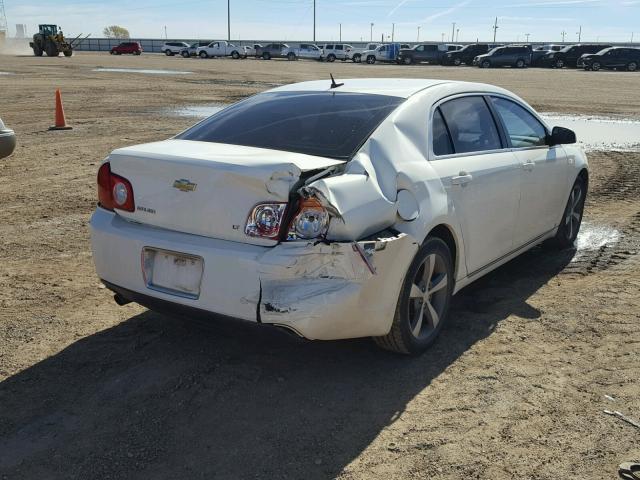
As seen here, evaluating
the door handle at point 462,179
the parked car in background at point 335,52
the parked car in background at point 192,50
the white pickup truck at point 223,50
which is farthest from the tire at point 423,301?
the parked car in background at point 192,50

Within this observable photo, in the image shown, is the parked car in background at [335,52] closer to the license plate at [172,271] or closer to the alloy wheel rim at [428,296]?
the alloy wheel rim at [428,296]

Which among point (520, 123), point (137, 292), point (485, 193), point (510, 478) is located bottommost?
point (510, 478)

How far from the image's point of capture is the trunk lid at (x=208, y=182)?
133 inches

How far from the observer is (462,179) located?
4.21 meters

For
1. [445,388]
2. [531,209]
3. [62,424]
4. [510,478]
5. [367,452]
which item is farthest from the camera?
[531,209]

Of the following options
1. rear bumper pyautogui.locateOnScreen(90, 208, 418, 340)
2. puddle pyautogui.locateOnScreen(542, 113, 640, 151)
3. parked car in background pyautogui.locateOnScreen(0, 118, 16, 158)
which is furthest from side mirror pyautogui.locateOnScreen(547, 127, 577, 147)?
parked car in background pyautogui.locateOnScreen(0, 118, 16, 158)

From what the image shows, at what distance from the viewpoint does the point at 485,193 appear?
4.46 metres

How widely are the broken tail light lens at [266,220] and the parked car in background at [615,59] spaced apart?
52.8 m

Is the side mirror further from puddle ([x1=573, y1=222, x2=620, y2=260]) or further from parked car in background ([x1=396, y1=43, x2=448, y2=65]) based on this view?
parked car in background ([x1=396, y1=43, x2=448, y2=65])

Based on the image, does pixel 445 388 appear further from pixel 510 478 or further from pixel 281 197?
pixel 281 197

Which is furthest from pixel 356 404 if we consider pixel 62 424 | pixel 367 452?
pixel 62 424

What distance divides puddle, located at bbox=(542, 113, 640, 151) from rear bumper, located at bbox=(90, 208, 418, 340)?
832 cm

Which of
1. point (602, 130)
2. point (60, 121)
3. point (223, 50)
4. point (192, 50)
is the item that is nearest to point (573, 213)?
point (602, 130)

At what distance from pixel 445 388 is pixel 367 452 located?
2.53 feet
